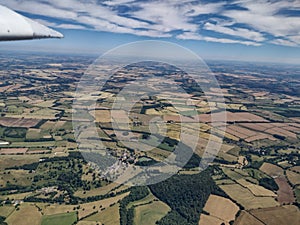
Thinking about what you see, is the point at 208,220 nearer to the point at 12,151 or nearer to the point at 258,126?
the point at 12,151

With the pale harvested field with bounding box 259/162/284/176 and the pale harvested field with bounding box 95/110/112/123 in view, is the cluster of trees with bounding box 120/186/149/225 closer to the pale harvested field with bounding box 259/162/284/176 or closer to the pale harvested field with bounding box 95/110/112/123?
the pale harvested field with bounding box 259/162/284/176

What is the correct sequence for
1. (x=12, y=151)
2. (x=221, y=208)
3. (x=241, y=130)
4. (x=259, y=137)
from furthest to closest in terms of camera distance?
(x=241, y=130), (x=259, y=137), (x=12, y=151), (x=221, y=208)

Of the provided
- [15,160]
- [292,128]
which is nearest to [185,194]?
[15,160]

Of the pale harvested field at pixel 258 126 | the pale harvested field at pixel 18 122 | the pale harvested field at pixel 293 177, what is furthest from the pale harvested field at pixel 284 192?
the pale harvested field at pixel 18 122

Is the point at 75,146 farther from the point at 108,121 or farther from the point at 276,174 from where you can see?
the point at 276,174

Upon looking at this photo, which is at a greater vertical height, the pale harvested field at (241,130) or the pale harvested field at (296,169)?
the pale harvested field at (241,130)

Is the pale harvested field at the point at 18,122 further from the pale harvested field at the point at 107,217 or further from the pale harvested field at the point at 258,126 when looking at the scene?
the pale harvested field at the point at 258,126

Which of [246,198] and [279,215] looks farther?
[246,198]

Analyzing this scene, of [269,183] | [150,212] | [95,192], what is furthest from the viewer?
[269,183]
